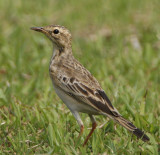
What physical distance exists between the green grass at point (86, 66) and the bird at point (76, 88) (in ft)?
1.11

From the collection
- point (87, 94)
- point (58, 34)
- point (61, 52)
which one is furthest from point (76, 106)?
A: point (58, 34)

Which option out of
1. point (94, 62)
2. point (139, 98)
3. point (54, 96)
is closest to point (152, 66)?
point (94, 62)

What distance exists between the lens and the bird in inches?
223

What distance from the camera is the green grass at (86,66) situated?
5.96m

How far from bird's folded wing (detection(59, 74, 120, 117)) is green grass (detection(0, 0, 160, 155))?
20.0 inches

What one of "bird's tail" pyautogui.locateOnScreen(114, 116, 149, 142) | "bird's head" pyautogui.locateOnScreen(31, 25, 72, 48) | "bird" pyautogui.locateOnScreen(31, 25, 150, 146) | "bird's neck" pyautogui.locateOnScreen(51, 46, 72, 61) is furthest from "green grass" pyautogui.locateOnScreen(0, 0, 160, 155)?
"bird's head" pyautogui.locateOnScreen(31, 25, 72, 48)

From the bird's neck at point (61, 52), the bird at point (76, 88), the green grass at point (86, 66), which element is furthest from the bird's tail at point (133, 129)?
the bird's neck at point (61, 52)

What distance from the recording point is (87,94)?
19.0 ft

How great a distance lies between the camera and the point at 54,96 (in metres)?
7.97

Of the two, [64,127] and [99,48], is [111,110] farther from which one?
[99,48]

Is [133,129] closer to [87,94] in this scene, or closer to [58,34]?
[87,94]

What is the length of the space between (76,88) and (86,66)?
3050mm

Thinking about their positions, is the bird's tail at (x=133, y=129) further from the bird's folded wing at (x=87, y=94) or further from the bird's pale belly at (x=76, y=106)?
the bird's pale belly at (x=76, y=106)

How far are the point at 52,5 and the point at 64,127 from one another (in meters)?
7.90
